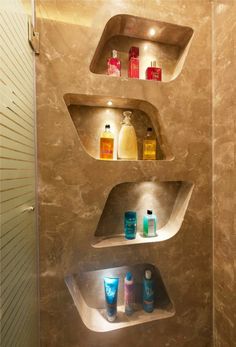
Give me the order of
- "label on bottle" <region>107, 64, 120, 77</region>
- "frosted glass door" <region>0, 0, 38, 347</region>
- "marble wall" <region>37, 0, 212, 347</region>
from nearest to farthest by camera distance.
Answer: "frosted glass door" <region>0, 0, 38, 347</region>, "marble wall" <region>37, 0, 212, 347</region>, "label on bottle" <region>107, 64, 120, 77</region>

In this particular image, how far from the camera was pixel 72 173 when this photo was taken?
850 mm

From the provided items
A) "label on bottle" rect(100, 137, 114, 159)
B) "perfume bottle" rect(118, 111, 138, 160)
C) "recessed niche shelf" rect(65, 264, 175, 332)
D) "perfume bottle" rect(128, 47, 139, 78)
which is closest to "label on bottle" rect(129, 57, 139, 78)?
"perfume bottle" rect(128, 47, 139, 78)

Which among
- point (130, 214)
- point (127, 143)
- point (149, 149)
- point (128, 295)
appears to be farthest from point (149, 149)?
point (128, 295)

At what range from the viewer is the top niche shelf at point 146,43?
942 millimetres

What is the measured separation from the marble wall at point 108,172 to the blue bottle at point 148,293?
2.8 inches

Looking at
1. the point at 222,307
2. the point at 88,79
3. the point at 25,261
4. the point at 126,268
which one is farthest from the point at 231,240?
the point at 88,79

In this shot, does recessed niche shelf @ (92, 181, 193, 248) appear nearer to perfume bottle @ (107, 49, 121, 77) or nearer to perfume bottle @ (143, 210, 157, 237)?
perfume bottle @ (143, 210, 157, 237)

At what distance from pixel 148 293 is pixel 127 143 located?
2.61 ft

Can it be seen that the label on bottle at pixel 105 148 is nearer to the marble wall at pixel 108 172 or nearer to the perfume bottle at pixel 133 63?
the marble wall at pixel 108 172

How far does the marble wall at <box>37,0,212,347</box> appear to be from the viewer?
82cm

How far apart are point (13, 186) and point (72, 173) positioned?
1.02ft

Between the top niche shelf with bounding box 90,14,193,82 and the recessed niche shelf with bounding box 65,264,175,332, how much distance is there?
3.50 ft

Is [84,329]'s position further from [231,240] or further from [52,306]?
[231,240]

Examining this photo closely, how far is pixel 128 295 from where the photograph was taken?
3.21ft
